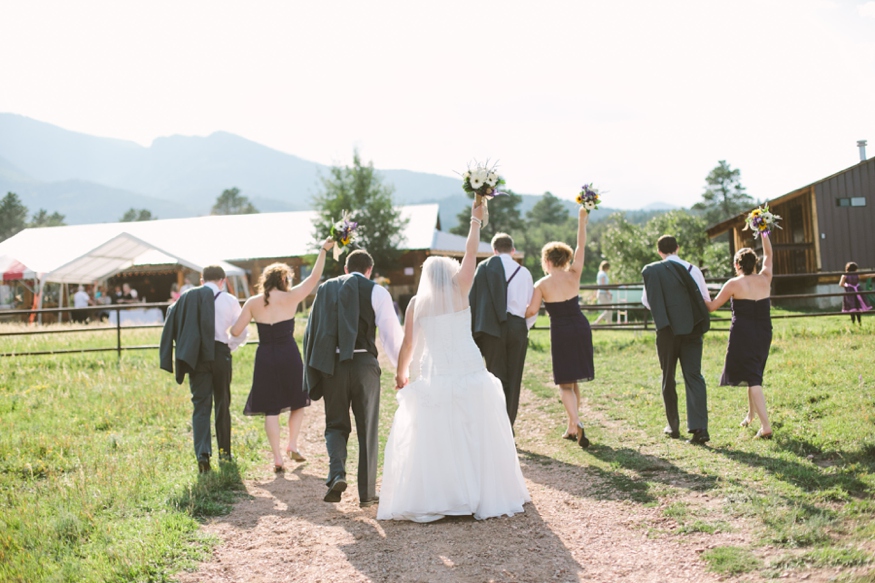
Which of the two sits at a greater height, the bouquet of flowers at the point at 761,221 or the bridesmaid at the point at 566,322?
the bouquet of flowers at the point at 761,221

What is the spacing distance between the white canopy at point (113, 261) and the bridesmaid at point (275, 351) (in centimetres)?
1991

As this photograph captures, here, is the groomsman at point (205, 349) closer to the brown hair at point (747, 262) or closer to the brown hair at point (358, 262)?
the brown hair at point (358, 262)

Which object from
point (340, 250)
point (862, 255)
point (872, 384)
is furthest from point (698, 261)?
point (340, 250)

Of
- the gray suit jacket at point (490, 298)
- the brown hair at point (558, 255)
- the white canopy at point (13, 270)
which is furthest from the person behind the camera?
the white canopy at point (13, 270)

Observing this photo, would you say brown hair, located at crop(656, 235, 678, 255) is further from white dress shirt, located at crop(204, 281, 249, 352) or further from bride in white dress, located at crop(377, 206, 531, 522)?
white dress shirt, located at crop(204, 281, 249, 352)

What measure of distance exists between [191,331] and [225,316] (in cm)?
41

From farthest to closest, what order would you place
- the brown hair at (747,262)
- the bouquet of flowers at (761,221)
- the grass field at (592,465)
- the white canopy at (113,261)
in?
the white canopy at (113,261) → the bouquet of flowers at (761,221) → the brown hair at (747,262) → the grass field at (592,465)

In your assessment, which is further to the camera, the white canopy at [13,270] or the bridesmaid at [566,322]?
the white canopy at [13,270]

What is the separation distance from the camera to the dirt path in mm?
4250

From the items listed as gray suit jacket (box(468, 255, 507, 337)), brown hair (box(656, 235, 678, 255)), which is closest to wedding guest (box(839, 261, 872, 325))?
brown hair (box(656, 235, 678, 255))

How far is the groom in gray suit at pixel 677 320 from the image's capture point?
23.9 feet

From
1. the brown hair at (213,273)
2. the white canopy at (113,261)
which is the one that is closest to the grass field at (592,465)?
the brown hair at (213,273)

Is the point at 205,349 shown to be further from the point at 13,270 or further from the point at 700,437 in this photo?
the point at 13,270

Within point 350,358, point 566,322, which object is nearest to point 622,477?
point 566,322
